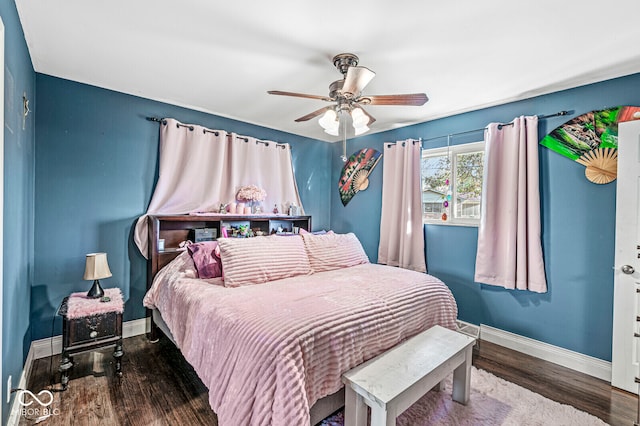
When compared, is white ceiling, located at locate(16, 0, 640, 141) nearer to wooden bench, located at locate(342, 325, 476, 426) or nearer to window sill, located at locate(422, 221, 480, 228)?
window sill, located at locate(422, 221, 480, 228)

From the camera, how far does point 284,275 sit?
2.49 m

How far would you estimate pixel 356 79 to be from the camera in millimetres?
2014

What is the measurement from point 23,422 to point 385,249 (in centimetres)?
345

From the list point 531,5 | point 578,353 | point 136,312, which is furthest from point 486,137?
point 136,312

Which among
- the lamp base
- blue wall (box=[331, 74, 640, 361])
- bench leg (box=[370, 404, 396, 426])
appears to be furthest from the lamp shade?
blue wall (box=[331, 74, 640, 361])

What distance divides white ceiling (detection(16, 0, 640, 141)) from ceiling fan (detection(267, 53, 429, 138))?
134 mm

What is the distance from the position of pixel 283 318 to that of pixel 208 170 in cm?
236

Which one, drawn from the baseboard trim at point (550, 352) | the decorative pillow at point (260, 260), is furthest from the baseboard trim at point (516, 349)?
the decorative pillow at point (260, 260)

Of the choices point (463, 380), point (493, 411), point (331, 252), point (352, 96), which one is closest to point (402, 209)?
point (331, 252)

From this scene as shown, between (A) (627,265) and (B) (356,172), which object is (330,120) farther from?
(A) (627,265)

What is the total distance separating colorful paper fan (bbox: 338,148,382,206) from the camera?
4.26 meters

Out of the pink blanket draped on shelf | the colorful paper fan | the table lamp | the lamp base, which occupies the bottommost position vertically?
the pink blanket draped on shelf

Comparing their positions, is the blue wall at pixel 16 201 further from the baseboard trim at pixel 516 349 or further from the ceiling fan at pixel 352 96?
the ceiling fan at pixel 352 96

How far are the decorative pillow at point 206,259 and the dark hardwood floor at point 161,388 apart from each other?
0.76 metres
